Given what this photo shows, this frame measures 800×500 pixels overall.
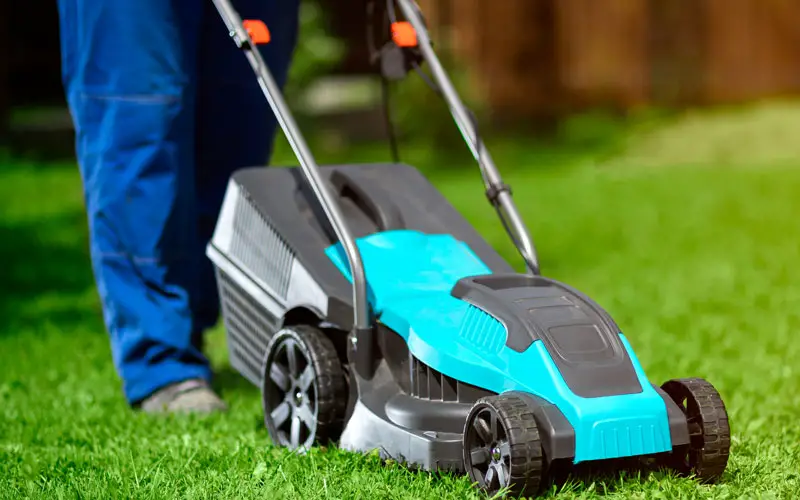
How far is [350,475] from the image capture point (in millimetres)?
2365

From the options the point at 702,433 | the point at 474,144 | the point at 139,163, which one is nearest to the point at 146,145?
the point at 139,163

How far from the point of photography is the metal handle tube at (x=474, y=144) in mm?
2668

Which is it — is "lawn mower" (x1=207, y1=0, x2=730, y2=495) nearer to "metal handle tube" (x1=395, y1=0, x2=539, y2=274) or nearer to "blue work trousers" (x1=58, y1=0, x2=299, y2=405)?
"metal handle tube" (x1=395, y1=0, x2=539, y2=274)

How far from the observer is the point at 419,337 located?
2.39m

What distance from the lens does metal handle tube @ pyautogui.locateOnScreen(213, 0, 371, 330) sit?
247 centimetres

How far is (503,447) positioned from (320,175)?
80 centimetres

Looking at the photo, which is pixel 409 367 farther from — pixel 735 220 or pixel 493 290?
pixel 735 220

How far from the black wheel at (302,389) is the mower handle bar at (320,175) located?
0.36 feet

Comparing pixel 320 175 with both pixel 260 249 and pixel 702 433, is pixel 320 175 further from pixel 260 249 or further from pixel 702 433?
pixel 702 433

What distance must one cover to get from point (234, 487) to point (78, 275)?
3.50 metres

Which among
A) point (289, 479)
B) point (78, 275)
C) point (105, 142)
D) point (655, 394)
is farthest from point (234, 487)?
point (78, 275)

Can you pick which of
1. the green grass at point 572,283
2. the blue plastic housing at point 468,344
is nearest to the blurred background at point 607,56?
the green grass at point 572,283

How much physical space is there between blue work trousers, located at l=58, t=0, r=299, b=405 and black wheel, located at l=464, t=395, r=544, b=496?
3.77ft

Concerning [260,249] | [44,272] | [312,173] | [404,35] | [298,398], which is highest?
[404,35]
